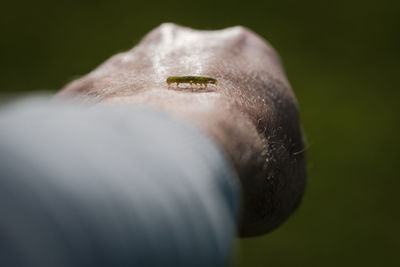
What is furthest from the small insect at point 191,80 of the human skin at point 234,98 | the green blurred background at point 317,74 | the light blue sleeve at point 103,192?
the green blurred background at point 317,74

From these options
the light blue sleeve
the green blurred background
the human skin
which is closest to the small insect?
the human skin

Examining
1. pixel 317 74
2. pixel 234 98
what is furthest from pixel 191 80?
pixel 317 74

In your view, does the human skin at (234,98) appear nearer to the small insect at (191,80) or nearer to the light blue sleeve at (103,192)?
the small insect at (191,80)

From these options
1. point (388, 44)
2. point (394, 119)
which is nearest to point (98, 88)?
point (394, 119)

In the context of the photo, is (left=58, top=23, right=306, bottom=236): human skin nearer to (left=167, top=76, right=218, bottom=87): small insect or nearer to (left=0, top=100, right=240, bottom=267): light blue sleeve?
(left=167, top=76, right=218, bottom=87): small insect

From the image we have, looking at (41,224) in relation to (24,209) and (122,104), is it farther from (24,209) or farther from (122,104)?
(122,104)

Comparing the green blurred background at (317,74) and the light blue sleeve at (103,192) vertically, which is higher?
the green blurred background at (317,74)
